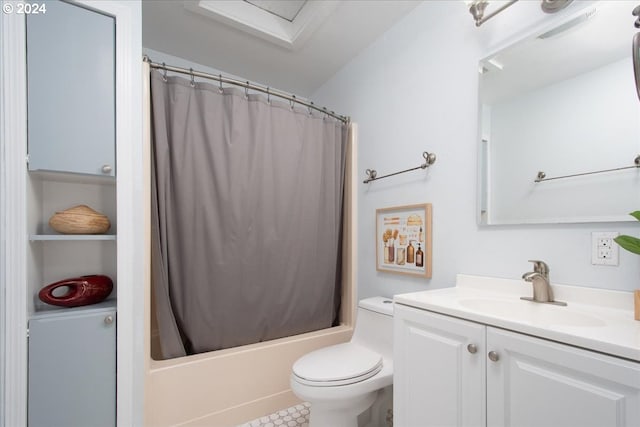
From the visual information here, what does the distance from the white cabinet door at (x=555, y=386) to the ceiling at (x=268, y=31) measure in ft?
6.17

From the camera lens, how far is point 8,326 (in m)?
1.08

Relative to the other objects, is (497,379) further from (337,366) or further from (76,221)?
(76,221)

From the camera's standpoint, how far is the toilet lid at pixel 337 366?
129 cm

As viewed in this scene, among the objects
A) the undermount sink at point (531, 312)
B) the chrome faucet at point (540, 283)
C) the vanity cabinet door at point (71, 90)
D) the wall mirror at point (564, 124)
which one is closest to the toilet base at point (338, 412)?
the undermount sink at point (531, 312)

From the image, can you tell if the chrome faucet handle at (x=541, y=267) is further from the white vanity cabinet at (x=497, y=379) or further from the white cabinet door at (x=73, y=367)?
the white cabinet door at (x=73, y=367)

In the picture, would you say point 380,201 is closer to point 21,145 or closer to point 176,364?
point 176,364

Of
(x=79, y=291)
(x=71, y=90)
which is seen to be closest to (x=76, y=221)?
(x=79, y=291)

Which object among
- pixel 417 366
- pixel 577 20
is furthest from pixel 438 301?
pixel 577 20

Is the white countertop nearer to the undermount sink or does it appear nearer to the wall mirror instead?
the undermount sink

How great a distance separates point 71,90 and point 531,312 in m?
1.97

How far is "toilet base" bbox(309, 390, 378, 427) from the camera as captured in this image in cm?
129

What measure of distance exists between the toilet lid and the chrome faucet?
759 millimetres

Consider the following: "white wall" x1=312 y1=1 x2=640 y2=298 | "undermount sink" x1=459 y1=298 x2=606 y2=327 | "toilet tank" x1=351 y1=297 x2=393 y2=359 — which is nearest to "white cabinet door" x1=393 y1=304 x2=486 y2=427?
"undermount sink" x1=459 y1=298 x2=606 y2=327

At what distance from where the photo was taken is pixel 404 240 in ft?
5.90
